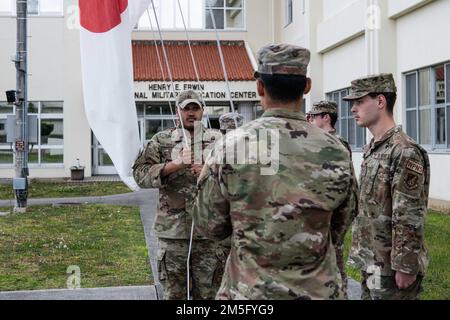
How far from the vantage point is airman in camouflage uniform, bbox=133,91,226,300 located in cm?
439

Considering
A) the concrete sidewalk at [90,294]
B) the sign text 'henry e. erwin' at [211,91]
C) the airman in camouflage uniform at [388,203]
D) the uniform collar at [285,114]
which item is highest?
the sign text 'henry e. erwin' at [211,91]

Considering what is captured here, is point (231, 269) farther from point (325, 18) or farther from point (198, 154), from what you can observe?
point (325, 18)

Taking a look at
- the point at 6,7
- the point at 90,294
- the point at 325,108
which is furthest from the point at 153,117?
the point at 325,108

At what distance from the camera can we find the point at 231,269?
8.72 ft

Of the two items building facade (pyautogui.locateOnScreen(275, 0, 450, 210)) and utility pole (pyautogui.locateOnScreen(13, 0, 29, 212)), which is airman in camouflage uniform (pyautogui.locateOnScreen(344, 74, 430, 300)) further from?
utility pole (pyautogui.locateOnScreen(13, 0, 29, 212))

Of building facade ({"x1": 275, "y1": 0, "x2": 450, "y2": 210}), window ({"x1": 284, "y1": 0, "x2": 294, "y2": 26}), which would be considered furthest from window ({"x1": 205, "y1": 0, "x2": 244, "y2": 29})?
building facade ({"x1": 275, "y1": 0, "x2": 450, "y2": 210})

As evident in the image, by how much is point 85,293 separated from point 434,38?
997 centimetres

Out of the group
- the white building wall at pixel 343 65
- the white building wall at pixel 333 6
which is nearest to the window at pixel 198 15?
the white building wall at pixel 333 6

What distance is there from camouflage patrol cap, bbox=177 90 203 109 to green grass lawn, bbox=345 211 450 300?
3108 millimetres

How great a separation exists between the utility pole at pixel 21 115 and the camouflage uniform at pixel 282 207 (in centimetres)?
1236

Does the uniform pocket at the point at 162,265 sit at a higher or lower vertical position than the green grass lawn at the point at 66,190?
higher

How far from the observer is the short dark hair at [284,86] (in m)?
2.62

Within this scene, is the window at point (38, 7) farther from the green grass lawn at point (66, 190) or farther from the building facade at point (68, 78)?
the green grass lawn at point (66, 190)

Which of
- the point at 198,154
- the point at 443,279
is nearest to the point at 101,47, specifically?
the point at 198,154
